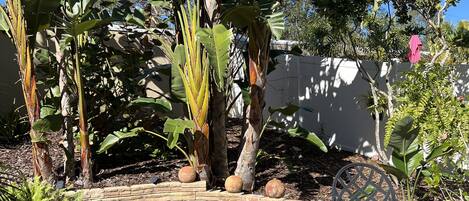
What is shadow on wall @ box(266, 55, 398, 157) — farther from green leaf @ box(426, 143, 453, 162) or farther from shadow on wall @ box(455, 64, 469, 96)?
green leaf @ box(426, 143, 453, 162)

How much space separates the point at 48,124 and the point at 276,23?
2.69 meters

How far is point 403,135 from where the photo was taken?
4.51 metres

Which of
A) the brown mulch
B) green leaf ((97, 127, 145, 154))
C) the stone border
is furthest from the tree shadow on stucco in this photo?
green leaf ((97, 127, 145, 154))

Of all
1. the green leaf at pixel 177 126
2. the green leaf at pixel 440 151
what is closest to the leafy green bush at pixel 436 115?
the green leaf at pixel 440 151

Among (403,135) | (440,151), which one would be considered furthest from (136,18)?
(440,151)

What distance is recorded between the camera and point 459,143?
4.71 metres

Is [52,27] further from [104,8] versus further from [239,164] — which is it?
[239,164]

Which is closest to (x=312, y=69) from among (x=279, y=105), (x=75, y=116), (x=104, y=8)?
(x=279, y=105)

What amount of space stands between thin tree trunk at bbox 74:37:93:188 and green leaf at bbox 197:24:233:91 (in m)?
1.56

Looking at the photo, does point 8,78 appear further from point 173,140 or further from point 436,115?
point 436,115

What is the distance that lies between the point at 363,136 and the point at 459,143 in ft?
9.30

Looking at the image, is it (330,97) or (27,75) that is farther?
(330,97)

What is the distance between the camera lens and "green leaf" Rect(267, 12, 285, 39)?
5.05 metres

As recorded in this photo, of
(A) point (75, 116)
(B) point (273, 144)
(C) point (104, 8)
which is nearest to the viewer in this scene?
(A) point (75, 116)
